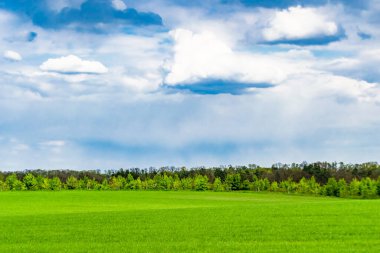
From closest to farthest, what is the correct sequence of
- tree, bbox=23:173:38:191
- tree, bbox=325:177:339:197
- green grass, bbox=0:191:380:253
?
green grass, bbox=0:191:380:253 < tree, bbox=325:177:339:197 < tree, bbox=23:173:38:191

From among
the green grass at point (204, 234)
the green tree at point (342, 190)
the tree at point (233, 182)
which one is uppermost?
the tree at point (233, 182)

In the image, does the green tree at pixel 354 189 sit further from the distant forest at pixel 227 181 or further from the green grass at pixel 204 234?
the green grass at pixel 204 234

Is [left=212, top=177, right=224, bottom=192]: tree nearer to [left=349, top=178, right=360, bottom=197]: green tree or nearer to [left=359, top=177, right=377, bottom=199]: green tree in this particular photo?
[left=349, top=178, right=360, bottom=197]: green tree

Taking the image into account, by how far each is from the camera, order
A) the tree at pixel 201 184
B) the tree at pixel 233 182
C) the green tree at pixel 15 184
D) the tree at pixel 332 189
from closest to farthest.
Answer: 1. the tree at pixel 332 189
2. the tree at pixel 201 184
3. the tree at pixel 233 182
4. the green tree at pixel 15 184

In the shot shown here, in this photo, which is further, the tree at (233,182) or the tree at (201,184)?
the tree at (233,182)

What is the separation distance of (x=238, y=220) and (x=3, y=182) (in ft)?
502

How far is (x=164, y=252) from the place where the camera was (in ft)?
71.6

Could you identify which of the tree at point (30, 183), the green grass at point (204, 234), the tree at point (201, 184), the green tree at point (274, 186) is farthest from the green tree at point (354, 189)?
the green grass at point (204, 234)

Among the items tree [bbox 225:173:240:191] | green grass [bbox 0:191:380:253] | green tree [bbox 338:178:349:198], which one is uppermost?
tree [bbox 225:173:240:191]

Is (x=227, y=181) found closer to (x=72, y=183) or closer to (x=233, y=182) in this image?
(x=233, y=182)

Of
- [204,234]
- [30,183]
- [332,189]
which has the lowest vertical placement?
[204,234]

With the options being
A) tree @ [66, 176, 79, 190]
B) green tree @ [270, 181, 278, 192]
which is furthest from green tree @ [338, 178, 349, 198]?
tree @ [66, 176, 79, 190]

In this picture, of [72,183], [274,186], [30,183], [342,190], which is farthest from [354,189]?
[30,183]

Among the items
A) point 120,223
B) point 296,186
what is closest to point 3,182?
point 296,186
